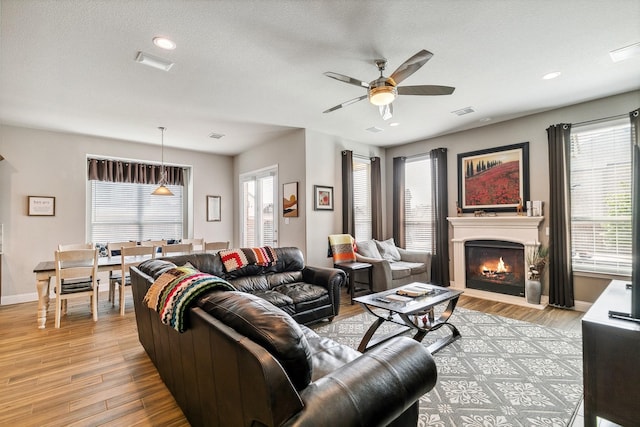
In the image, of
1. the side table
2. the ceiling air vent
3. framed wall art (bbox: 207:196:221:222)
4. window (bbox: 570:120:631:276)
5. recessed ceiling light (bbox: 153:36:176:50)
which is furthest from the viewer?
framed wall art (bbox: 207:196:221:222)

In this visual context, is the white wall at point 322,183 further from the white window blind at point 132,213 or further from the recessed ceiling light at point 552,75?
the white window blind at point 132,213

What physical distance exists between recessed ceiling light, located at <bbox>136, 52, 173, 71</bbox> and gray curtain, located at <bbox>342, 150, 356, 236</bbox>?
3.30 meters

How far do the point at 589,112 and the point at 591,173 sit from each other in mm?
831

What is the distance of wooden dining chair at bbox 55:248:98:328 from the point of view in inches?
137

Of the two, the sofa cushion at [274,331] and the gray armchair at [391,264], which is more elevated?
the sofa cushion at [274,331]

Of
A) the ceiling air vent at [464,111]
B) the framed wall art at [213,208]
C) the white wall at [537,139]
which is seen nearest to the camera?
the white wall at [537,139]

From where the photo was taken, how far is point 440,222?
5387mm

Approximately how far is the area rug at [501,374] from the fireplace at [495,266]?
50.6 inches

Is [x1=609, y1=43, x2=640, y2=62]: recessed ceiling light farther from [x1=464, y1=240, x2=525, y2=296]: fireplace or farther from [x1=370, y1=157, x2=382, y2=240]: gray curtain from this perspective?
[x1=370, y1=157, x2=382, y2=240]: gray curtain

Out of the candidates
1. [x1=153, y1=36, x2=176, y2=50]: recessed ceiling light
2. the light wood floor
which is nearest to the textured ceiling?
[x1=153, y1=36, x2=176, y2=50]: recessed ceiling light

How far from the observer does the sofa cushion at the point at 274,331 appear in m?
1.13

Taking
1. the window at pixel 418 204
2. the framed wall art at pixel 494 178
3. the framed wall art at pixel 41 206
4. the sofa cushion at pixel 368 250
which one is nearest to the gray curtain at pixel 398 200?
the window at pixel 418 204

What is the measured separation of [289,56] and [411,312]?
257cm

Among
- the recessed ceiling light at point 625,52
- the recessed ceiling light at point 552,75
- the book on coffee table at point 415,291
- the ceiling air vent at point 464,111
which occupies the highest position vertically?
the ceiling air vent at point 464,111
